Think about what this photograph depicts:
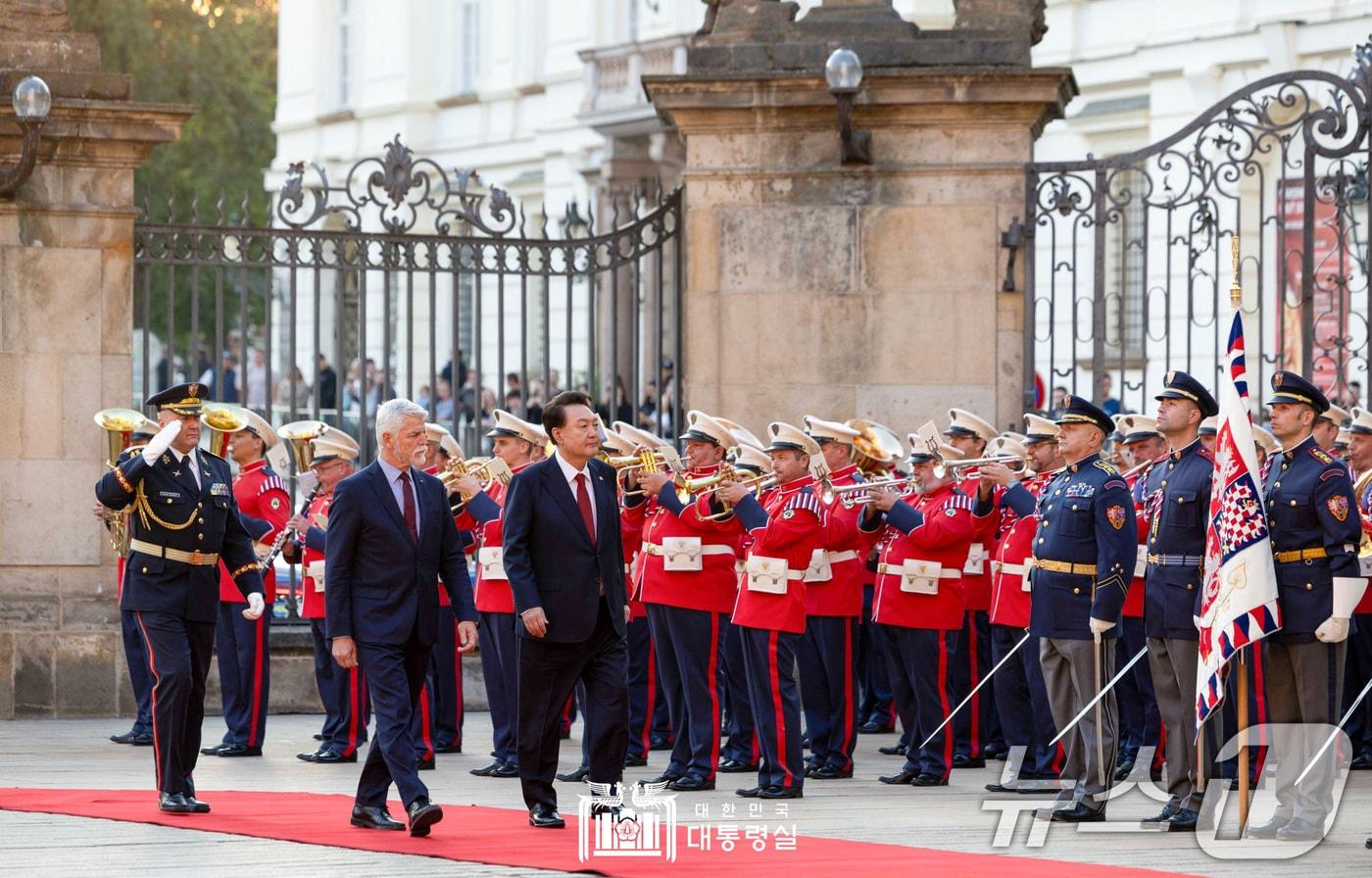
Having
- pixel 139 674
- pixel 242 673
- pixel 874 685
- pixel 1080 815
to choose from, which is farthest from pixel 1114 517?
pixel 139 674

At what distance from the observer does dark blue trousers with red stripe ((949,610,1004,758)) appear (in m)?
12.8

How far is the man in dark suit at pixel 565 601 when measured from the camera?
10.0m

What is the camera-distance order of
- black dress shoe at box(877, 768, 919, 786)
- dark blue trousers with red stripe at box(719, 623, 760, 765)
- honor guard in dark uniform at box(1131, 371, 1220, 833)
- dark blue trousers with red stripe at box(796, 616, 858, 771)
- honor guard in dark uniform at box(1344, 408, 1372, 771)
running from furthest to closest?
honor guard in dark uniform at box(1344, 408, 1372, 771) < dark blue trousers with red stripe at box(796, 616, 858, 771) < dark blue trousers with red stripe at box(719, 623, 760, 765) < black dress shoe at box(877, 768, 919, 786) < honor guard in dark uniform at box(1131, 371, 1220, 833)

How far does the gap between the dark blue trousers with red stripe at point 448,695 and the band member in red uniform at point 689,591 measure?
1779 mm

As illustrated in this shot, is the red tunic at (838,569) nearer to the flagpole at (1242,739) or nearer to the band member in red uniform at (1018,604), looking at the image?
the band member in red uniform at (1018,604)

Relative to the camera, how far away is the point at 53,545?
14328 mm

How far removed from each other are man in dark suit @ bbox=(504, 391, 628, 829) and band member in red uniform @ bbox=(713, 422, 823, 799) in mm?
1319

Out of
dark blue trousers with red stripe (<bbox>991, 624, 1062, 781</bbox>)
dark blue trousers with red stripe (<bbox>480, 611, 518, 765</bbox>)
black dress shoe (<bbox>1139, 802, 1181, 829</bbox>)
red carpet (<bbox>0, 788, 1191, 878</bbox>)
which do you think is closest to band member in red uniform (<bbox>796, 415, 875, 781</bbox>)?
dark blue trousers with red stripe (<bbox>991, 624, 1062, 781</bbox>)

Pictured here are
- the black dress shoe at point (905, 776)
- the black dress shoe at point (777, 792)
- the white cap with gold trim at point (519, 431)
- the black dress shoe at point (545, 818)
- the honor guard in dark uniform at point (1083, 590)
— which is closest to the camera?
the black dress shoe at point (545, 818)

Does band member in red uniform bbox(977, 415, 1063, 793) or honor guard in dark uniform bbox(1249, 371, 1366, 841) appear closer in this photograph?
honor guard in dark uniform bbox(1249, 371, 1366, 841)

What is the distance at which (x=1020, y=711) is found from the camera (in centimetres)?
1234

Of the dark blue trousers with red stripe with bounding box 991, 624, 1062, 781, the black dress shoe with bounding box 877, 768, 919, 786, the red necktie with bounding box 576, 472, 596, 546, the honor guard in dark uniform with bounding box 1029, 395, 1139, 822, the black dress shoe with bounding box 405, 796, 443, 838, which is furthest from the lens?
the dark blue trousers with red stripe with bounding box 991, 624, 1062, 781

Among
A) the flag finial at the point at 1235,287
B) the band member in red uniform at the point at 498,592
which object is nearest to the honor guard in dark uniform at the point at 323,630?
the band member in red uniform at the point at 498,592

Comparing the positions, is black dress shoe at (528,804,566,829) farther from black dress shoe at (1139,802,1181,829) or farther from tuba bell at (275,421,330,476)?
tuba bell at (275,421,330,476)
